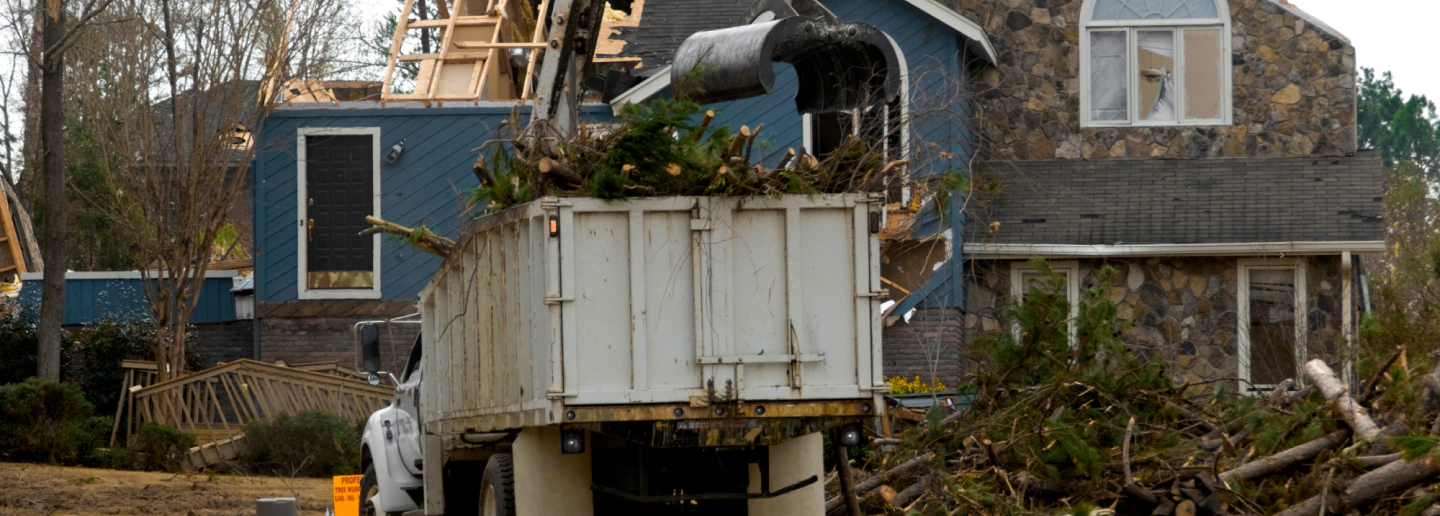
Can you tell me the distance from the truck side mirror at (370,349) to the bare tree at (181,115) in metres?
9.83

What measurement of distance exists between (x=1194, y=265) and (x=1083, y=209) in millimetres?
1420

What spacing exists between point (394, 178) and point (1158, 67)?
Result: 374 inches

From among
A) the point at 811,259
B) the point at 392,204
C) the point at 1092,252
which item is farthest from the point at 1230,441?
the point at 392,204

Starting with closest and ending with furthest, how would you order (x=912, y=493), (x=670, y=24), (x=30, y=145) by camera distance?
(x=912, y=493)
(x=670, y=24)
(x=30, y=145)

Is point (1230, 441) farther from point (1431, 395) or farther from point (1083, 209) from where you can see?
point (1083, 209)

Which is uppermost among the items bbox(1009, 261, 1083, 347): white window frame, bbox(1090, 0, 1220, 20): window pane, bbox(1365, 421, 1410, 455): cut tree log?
bbox(1090, 0, 1220, 20): window pane

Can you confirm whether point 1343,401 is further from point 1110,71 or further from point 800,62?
point 1110,71

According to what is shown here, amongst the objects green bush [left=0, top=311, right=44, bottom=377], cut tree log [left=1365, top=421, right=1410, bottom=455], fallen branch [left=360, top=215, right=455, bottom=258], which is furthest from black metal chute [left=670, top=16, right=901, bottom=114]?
green bush [left=0, top=311, right=44, bottom=377]

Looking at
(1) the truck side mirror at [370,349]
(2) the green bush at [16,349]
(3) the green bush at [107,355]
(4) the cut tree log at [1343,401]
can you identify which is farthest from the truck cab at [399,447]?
(2) the green bush at [16,349]

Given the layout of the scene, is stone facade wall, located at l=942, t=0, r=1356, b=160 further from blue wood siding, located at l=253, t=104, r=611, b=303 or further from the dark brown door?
the dark brown door

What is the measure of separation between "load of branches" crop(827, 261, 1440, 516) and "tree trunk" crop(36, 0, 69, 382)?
12220 mm

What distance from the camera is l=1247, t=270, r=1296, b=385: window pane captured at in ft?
58.6

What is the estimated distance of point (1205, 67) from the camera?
62.0ft

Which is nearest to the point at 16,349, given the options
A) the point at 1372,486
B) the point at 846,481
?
the point at 846,481
